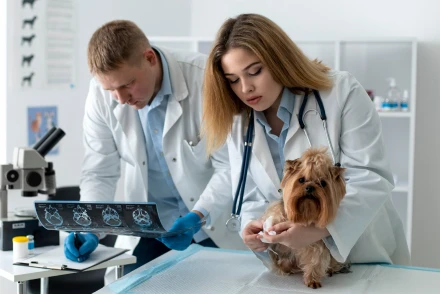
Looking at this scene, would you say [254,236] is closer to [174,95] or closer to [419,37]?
[174,95]

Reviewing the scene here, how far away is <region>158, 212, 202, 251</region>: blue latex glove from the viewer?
2084 millimetres

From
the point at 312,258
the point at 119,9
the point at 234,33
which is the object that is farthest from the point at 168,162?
the point at 119,9

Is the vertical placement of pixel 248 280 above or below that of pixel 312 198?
below

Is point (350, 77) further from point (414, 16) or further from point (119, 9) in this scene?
point (119, 9)

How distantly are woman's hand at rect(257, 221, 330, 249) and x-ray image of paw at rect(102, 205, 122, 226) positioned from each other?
48 centimetres

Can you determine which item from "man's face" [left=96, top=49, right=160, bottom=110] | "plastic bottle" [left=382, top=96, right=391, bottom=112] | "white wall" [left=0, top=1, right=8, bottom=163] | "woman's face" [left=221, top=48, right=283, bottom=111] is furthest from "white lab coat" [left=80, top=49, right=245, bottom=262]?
"plastic bottle" [left=382, top=96, right=391, bottom=112]

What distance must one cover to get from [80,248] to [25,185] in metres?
0.45

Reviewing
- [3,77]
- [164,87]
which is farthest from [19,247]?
[3,77]

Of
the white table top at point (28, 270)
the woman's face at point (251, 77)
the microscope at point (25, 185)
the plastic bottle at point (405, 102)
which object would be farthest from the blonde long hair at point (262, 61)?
the plastic bottle at point (405, 102)

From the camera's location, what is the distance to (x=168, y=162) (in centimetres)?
245

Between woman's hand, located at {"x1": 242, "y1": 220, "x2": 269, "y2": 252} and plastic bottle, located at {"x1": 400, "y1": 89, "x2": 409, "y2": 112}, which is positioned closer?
woman's hand, located at {"x1": 242, "y1": 220, "x2": 269, "y2": 252}

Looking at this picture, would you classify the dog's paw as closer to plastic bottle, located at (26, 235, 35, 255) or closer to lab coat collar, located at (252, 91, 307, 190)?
lab coat collar, located at (252, 91, 307, 190)

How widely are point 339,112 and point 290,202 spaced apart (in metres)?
Answer: 0.40

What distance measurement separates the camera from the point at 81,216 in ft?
6.38
